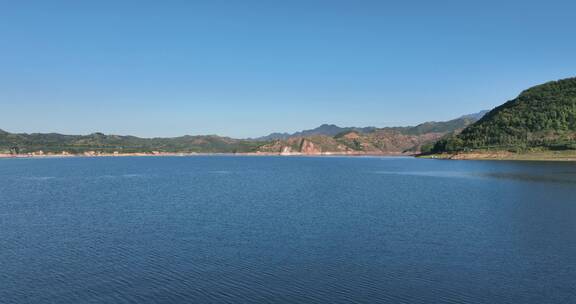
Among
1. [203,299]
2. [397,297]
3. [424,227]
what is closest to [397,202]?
[424,227]

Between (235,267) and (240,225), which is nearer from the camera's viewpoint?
(235,267)

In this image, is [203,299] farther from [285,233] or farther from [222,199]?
[222,199]

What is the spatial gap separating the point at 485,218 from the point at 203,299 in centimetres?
4247

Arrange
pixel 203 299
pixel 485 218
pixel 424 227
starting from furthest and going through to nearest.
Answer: pixel 485 218 < pixel 424 227 < pixel 203 299

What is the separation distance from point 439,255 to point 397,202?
36.0 metres

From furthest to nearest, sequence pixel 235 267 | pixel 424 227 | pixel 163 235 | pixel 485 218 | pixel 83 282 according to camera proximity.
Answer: pixel 485 218 → pixel 424 227 → pixel 163 235 → pixel 235 267 → pixel 83 282

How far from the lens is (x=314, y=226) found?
168 ft

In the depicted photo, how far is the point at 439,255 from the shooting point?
124 feet

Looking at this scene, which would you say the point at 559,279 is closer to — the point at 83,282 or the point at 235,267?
the point at 235,267

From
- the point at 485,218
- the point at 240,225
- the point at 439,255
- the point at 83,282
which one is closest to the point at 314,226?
the point at 240,225

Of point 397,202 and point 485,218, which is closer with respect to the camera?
point 485,218

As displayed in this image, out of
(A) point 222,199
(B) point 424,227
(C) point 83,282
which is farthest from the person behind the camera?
(A) point 222,199

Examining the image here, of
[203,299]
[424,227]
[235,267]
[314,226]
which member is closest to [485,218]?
[424,227]

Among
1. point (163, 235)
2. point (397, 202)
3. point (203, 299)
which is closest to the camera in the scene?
point (203, 299)
